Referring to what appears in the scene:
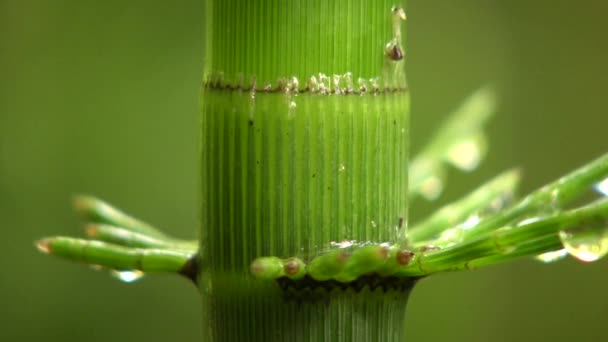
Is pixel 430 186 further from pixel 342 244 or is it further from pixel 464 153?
pixel 342 244

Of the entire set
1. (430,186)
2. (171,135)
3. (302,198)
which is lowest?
(302,198)

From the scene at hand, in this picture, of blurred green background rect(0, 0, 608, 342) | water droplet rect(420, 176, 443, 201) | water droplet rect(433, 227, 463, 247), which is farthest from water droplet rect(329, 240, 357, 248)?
blurred green background rect(0, 0, 608, 342)

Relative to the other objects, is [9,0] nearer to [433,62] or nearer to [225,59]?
[433,62]

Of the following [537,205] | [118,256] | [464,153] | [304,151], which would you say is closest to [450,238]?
[537,205]

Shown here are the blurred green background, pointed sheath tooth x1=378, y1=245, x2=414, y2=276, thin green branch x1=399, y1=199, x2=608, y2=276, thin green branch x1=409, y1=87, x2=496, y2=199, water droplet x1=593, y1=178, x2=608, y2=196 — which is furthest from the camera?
the blurred green background

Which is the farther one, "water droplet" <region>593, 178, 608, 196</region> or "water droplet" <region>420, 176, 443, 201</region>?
"water droplet" <region>420, 176, 443, 201</region>

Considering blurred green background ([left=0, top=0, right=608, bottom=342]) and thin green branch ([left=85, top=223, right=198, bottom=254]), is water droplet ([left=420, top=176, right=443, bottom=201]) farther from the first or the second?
A: blurred green background ([left=0, top=0, right=608, bottom=342])

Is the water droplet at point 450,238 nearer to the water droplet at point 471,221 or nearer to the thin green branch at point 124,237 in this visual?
the water droplet at point 471,221
